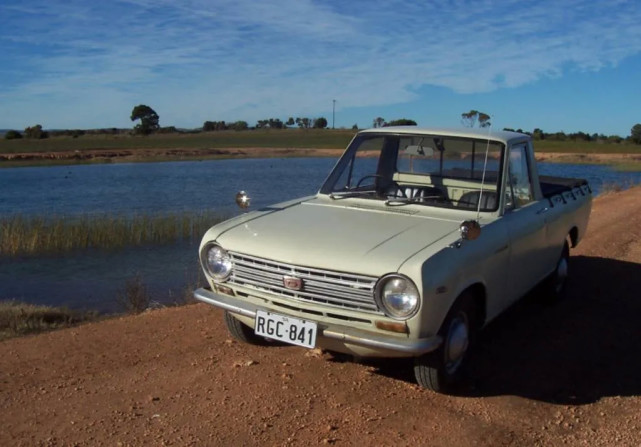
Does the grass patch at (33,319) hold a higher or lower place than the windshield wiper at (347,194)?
lower

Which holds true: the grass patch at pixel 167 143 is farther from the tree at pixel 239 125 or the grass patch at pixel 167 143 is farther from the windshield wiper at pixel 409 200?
the windshield wiper at pixel 409 200

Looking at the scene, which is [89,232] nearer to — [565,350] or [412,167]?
[412,167]

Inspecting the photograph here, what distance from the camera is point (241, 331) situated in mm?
4918

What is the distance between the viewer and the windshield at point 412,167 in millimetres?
5305

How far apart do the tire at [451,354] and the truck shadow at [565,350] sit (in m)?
0.20

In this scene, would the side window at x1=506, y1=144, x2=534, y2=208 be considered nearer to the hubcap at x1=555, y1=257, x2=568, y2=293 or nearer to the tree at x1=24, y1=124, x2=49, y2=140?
the hubcap at x1=555, y1=257, x2=568, y2=293

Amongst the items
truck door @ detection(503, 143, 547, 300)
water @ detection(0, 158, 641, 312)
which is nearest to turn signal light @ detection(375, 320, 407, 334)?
truck door @ detection(503, 143, 547, 300)

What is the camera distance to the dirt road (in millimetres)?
3652

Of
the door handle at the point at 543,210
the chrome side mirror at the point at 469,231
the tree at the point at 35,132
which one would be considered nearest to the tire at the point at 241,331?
the chrome side mirror at the point at 469,231

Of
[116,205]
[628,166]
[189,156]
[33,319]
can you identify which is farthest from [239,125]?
[33,319]

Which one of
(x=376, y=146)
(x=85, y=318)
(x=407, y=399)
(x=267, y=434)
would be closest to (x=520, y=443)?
(x=407, y=399)

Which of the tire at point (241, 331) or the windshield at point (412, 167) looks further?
the windshield at point (412, 167)

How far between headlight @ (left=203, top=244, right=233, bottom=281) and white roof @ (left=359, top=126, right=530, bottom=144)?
6.89 ft

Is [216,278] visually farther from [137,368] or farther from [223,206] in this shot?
[223,206]
